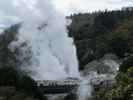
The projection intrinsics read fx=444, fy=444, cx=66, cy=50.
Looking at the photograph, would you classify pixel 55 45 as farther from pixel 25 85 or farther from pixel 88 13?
pixel 88 13

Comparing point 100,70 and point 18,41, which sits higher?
point 18,41

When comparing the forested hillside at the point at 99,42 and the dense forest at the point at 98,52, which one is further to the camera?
the forested hillside at the point at 99,42

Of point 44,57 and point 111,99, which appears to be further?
point 44,57

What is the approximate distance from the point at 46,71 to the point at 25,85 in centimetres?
2566

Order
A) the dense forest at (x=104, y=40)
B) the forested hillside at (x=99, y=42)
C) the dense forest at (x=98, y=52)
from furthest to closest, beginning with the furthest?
1. the forested hillside at (x=99, y=42)
2. the dense forest at (x=104, y=40)
3. the dense forest at (x=98, y=52)

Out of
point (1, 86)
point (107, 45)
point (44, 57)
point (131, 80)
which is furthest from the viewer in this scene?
point (107, 45)

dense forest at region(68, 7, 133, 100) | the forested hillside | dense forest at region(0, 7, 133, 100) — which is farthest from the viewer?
the forested hillside

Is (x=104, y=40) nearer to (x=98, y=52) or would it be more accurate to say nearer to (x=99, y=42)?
(x=99, y=42)

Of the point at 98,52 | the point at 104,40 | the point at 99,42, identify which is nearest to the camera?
the point at 98,52

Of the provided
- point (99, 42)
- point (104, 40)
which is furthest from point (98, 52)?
point (104, 40)

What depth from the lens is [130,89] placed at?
2433 centimetres

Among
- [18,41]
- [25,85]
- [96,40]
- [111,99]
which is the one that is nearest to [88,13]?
[96,40]

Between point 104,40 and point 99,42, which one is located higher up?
point 104,40

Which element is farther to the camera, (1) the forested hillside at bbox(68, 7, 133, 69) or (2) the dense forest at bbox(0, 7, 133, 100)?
(1) the forested hillside at bbox(68, 7, 133, 69)
